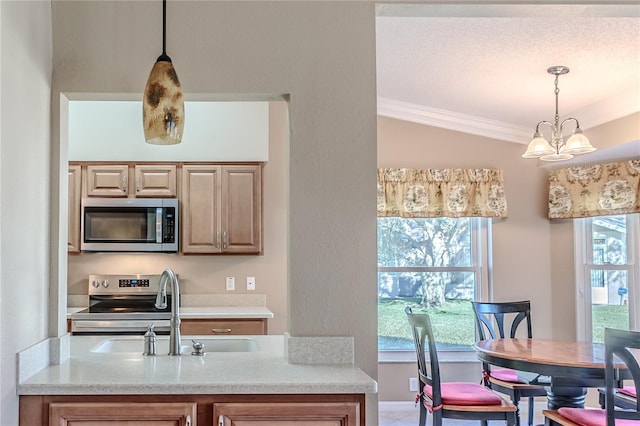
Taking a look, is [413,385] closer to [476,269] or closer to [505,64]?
[476,269]

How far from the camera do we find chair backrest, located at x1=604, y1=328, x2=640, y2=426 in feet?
8.91

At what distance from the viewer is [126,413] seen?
190 cm

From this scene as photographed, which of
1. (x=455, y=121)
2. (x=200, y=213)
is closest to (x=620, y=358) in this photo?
(x=455, y=121)

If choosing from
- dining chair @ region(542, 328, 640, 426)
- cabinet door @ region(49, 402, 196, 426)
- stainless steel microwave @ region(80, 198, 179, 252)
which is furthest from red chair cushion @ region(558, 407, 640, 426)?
stainless steel microwave @ region(80, 198, 179, 252)

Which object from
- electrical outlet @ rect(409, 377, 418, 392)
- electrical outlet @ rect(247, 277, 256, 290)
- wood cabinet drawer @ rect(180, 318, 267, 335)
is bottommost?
electrical outlet @ rect(409, 377, 418, 392)

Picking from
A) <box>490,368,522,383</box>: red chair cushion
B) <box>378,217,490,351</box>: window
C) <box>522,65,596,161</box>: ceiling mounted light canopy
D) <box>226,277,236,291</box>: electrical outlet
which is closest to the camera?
<box>522,65,596,161</box>: ceiling mounted light canopy

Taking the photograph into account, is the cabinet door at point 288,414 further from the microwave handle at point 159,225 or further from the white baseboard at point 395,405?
the white baseboard at point 395,405

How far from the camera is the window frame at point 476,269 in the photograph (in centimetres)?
501

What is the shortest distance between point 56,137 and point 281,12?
1.02 metres

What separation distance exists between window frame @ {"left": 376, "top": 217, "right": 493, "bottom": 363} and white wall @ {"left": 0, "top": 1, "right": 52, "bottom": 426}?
3.40 meters

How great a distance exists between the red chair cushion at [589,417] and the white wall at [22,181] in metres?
2.68

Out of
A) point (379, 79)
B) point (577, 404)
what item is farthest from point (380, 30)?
point (577, 404)

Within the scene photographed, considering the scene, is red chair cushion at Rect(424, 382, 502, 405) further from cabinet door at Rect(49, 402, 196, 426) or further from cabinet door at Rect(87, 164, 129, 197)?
cabinet door at Rect(87, 164, 129, 197)

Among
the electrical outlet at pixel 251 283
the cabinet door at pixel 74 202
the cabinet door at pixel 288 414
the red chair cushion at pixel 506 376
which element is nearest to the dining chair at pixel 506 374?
the red chair cushion at pixel 506 376
